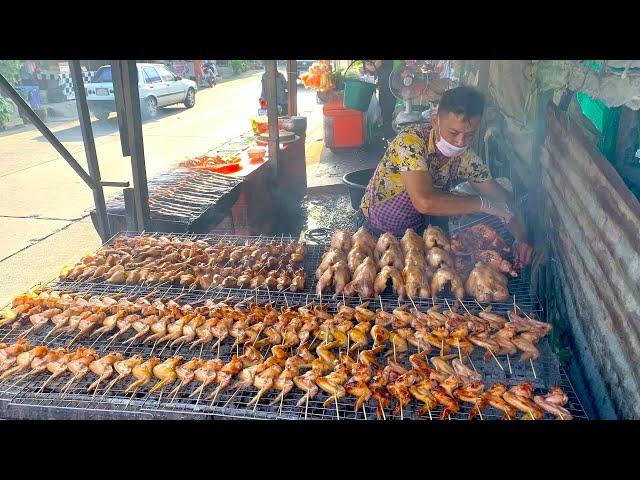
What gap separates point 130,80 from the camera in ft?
16.2

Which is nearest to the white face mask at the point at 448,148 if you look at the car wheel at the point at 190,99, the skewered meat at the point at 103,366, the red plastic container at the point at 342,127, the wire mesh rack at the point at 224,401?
the wire mesh rack at the point at 224,401

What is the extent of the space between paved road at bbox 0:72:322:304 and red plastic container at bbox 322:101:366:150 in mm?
2951

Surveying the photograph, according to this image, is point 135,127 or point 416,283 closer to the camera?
point 416,283

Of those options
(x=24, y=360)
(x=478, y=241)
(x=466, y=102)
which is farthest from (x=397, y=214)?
(x=24, y=360)

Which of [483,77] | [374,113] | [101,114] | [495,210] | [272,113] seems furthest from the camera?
[101,114]

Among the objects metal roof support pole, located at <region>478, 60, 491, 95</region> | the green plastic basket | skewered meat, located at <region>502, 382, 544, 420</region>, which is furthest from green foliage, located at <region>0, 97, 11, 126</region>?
skewered meat, located at <region>502, 382, 544, 420</region>

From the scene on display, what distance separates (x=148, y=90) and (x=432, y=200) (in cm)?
2013

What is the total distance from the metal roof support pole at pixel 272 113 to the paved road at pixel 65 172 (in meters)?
3.66

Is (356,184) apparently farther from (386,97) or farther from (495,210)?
(386,97)

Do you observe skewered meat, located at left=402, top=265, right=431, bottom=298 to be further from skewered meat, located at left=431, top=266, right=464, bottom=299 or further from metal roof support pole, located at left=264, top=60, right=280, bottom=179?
metal roof support pole, located at left=264, top=60, right=280, bottom=179

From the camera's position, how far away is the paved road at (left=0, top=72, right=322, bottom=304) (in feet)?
28.7

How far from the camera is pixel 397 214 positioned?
16.5ft

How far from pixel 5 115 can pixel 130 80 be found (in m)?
16.9
